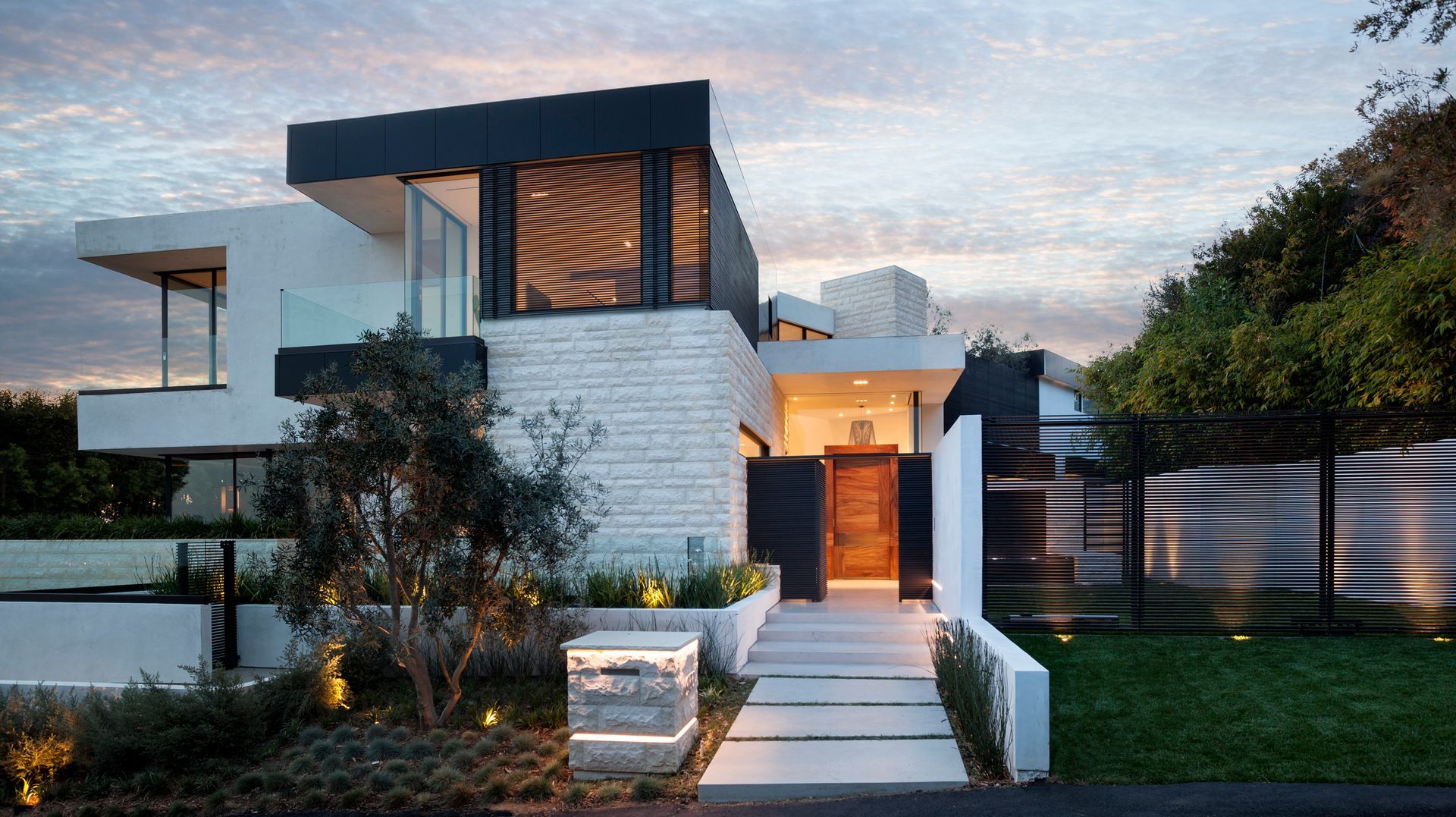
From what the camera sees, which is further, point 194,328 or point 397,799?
point 194,328

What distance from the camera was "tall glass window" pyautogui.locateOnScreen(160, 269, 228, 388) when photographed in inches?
647

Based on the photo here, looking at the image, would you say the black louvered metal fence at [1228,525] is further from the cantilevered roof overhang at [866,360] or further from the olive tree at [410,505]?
the cantilevered roof overhang at [866,360]

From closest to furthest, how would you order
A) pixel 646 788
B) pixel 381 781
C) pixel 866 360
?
1. pixel 646 788
2. pixel 381 781
3. pixel 866 360

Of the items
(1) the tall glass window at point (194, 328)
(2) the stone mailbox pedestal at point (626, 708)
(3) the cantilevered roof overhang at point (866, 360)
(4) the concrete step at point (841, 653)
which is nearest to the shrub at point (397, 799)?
(2) the stone mailbox pedestal at point (626, 708)

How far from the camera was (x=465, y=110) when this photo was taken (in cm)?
1112

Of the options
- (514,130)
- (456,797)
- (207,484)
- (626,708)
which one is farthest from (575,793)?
(207,484)

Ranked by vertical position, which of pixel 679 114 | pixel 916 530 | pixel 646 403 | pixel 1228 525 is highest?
pixel 679 114

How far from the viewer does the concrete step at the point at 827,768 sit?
225 inches

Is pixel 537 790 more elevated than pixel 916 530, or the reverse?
pixel 916 530

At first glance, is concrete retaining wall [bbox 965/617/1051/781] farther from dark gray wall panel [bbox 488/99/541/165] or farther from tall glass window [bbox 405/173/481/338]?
dark gray wall panel [bbox 488/99/541/165]

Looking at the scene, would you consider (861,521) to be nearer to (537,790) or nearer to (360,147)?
(360,147)

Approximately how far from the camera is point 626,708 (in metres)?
6.34

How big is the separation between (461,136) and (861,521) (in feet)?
29.4

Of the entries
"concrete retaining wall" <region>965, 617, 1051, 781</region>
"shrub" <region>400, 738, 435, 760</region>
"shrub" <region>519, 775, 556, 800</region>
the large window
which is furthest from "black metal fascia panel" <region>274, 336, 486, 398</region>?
"concrete retaining wall" <region>965, 617, 1051, 781</region>
